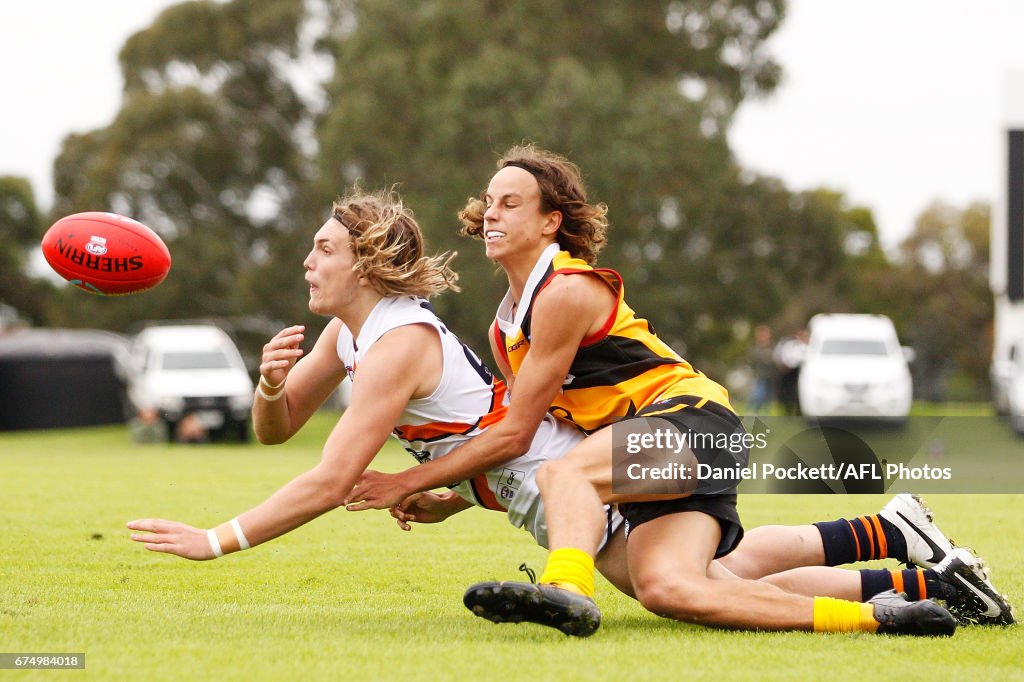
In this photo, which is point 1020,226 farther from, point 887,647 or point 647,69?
point 887,647

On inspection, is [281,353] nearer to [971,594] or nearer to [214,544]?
[214,544]

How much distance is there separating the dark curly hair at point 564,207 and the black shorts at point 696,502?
786 millimetres

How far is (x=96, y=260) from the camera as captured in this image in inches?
269

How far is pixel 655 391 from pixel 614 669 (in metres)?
1.40

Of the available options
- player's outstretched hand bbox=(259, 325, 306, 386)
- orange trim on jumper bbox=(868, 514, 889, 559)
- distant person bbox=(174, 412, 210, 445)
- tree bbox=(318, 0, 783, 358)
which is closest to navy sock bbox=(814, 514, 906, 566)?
orange trim on jumper bbox=(868, 514, 889, 559)

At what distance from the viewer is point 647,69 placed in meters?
33.8

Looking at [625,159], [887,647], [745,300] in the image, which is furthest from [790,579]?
[745,300]

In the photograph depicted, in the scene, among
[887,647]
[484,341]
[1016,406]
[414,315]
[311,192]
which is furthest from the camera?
[311,192]

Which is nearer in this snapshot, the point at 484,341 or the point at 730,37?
the point at 484,341

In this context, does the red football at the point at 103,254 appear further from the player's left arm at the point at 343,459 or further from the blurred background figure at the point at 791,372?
the blurred background figure at the point at 791,372

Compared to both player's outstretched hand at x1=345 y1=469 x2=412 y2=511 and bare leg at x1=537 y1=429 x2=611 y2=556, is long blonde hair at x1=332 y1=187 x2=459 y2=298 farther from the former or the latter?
bare leg at x1=537 y1=429 x2=611 y2=556

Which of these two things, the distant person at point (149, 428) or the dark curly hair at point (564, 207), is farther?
the distant person at point (149, 428)

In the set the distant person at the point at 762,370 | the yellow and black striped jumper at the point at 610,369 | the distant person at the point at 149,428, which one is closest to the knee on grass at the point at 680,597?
the yellow and black striped jumper at the point at 610,369

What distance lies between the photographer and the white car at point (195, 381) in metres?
24.4
